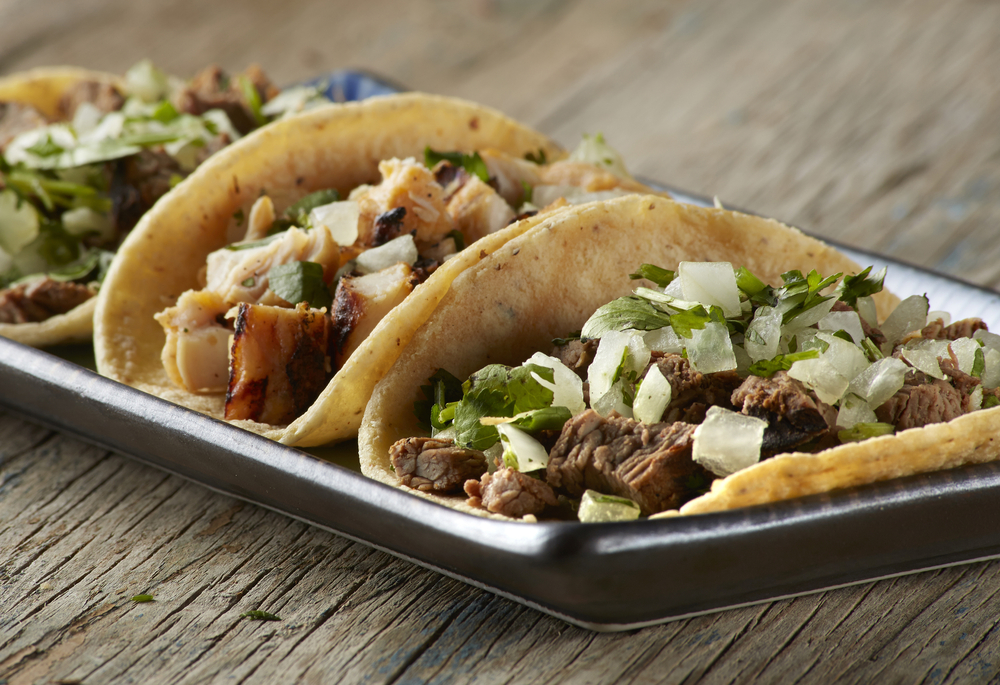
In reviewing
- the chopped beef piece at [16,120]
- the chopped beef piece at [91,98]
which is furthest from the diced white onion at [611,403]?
the chopped beef piece at [16,120]

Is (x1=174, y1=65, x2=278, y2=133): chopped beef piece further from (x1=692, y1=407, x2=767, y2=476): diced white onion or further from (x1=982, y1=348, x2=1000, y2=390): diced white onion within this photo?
(x1=982, y1=348, x2=1000, y2=390): diced white onion

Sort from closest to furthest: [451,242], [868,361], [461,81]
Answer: [868,361]
[451,242]
[461,81]

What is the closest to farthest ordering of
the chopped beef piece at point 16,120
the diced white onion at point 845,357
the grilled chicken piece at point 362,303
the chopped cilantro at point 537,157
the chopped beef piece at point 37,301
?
1. the diced white onion at point 845,357
2. the grilled chicken piece at point 362,303
3. the chopped beef piece at point 37,301
4. the chopped cilantro at point 537,157
5. the chopped beef piece at point 16,120

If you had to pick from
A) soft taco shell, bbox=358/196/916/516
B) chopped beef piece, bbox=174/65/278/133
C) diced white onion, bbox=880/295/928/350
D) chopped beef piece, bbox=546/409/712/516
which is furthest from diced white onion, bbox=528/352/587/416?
chopped beef piece, bbox=174/65/278/133

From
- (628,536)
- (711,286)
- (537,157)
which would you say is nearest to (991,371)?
(711,286)

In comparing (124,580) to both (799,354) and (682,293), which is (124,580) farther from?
(799,354)

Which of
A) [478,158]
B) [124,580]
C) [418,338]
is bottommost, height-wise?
[124,580]

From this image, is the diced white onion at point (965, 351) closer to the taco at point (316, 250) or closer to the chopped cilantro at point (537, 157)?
the taco at point (316, 250)

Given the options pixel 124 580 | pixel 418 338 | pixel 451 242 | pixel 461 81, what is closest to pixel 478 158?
pixel 451 242
